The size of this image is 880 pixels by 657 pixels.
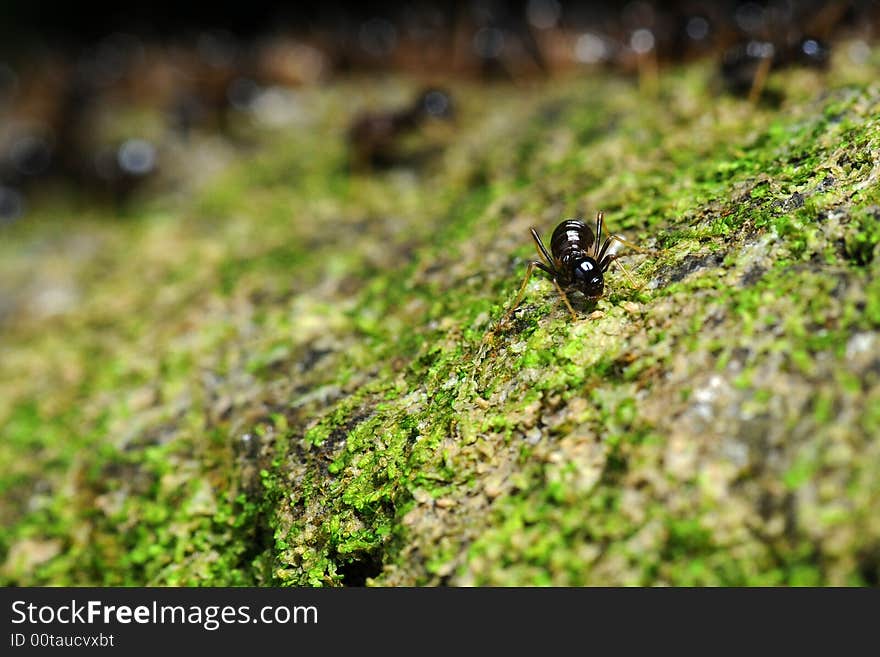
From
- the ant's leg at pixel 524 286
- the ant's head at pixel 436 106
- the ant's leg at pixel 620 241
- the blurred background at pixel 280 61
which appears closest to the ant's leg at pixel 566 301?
the ant's leg at pixel 524 286

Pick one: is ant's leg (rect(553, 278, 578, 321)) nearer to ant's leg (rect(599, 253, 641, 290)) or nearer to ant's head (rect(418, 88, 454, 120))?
ant's leg (rect(599, 253, 641, 290))

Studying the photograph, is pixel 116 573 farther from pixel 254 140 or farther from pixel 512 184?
pixel 254 140

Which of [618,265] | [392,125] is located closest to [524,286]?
[618,265]

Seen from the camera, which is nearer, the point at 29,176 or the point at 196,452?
the point at 196,452

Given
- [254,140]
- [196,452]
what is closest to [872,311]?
[196,452]

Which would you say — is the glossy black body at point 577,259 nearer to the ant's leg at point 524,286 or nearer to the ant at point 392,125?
the ant's leg at point 524,286

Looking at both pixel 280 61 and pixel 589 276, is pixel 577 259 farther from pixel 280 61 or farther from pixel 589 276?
pixel 280 61
